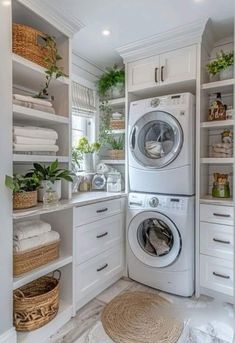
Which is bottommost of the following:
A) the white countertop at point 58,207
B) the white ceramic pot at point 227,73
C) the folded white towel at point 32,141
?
the white countertop at point 58,207

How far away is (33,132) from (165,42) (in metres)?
1.53

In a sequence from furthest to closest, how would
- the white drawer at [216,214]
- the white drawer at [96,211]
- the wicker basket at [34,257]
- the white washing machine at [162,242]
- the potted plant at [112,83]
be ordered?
the potted plant at [112,83], the white washing machine at [162,242], the white drawer at [216,214], the white drawer at [96,211], the wicker basket at [34,257]

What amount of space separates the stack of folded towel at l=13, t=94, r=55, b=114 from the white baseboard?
1.45m

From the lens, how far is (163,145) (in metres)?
2.36

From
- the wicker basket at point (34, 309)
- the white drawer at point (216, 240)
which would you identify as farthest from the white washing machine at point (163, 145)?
the wicker basket at point (34, 309)

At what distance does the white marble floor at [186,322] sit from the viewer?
170cm

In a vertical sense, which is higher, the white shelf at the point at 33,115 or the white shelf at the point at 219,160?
the white shelf at the point at 33,115

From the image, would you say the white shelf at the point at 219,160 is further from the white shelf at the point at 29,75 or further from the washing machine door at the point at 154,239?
the white shelf at the point at 29,75

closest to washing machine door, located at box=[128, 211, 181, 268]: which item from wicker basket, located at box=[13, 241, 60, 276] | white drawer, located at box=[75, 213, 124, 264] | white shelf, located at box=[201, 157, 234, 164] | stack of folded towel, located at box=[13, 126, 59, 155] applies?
white drawer, located at box=[75, 213, 124, 264]

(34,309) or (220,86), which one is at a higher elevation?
(220,86)

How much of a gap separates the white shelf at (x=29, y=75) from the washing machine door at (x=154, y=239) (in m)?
1.43

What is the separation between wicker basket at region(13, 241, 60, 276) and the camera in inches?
62.6

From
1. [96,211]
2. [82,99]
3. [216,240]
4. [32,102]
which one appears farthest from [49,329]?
[82,99]

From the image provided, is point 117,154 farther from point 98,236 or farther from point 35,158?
point 35,158
